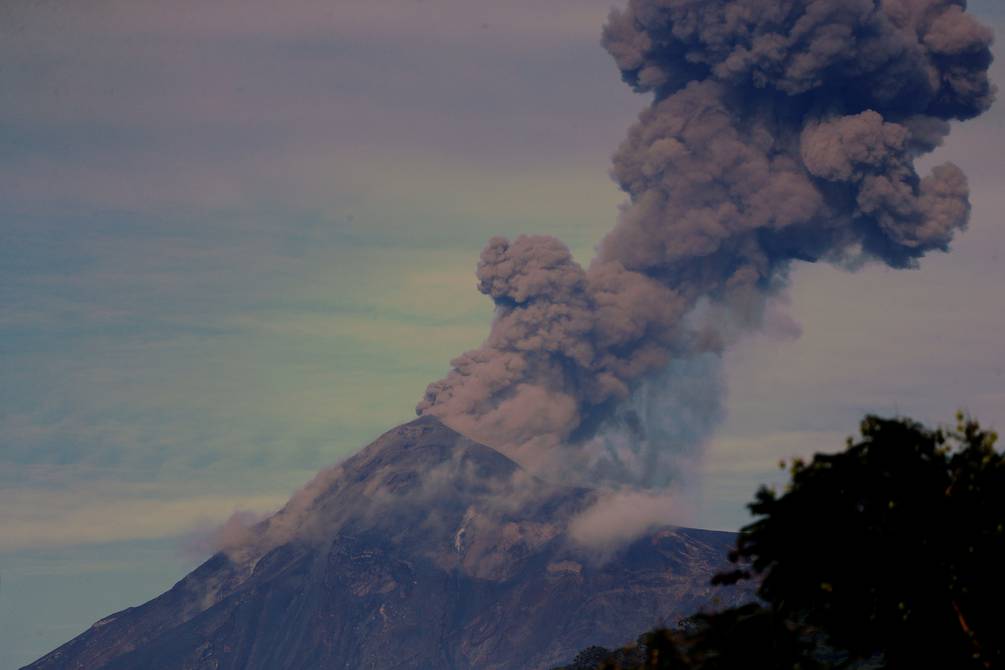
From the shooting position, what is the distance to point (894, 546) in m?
43.9

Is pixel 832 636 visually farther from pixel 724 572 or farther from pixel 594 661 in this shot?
pixel 594 661

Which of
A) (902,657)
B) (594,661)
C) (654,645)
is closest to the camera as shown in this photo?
(654,645)

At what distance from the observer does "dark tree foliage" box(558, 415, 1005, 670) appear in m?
43.3

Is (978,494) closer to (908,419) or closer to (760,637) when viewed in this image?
(908,419)

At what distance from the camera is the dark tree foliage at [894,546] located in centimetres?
4331

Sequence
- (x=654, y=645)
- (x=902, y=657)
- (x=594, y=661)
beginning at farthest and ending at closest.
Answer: (x=594, y=661)
(x=902, y=657)
(x=654, y=645)

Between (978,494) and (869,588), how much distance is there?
13.7ft

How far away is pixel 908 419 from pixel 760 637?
880cm

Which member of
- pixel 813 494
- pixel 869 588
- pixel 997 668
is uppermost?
pixel 813 494

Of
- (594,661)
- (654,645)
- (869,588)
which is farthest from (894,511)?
(594,661)

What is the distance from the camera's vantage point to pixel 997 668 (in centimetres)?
4128

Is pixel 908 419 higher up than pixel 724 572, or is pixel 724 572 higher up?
pixel 908 419

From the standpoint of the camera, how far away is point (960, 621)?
1672 inches

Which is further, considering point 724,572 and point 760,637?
point 724,572
